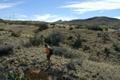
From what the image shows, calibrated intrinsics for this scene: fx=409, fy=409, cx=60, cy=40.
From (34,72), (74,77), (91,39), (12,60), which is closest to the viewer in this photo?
(34,72)

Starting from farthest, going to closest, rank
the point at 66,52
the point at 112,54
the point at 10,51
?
1. the point at 112,54
2. the point at 66,52
3. the point at 10,51

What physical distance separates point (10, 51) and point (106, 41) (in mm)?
20472

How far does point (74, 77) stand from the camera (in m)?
22.1

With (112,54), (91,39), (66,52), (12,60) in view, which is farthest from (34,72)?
(91,39)

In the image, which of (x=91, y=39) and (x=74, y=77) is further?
Answer: (x=91, y=39)

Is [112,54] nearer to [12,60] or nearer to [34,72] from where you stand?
[12,60]

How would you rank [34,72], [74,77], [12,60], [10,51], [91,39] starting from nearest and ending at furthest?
[34,72]
[74,77]
[12,60]
[10,51]
[91,39]

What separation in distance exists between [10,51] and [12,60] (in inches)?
87.5

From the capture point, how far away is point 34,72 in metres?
19.5

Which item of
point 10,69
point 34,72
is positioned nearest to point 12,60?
point 10,69

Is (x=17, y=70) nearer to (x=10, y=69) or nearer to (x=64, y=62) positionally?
(x=10, y=69)

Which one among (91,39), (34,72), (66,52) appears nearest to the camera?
(34,72)

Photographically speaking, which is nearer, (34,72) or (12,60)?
(34,72)

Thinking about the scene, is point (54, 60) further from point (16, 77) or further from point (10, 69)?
point (16, 77)
